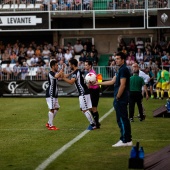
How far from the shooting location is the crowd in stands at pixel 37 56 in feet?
129

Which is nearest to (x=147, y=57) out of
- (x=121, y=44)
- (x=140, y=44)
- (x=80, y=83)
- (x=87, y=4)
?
(x=140, y=44)

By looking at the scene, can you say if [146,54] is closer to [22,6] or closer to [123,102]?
[22,6]

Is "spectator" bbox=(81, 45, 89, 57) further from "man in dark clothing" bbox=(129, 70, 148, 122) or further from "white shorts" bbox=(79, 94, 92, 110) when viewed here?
"white shorts" bbox=(79, 94, 92, 110)

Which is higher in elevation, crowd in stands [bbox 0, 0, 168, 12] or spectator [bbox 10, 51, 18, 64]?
crowd in stands [bbox 0, 0, 168, 12]

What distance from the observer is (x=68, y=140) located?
15438 mm

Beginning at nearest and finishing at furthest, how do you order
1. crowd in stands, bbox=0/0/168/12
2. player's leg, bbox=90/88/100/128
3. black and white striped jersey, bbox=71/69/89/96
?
1. black and white striped jersey, bbox=71/69/89/96
2. player's leg, bbox=90/88/100/128
3. crowd in stands, bbox=0/0/168/12

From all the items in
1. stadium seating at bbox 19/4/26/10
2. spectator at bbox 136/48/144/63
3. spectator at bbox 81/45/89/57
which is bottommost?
spectator at bbox 136/48/144/63

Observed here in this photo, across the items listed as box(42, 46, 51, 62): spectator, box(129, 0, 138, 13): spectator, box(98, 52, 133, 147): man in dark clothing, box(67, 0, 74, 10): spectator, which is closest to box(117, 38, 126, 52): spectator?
box(129, 0, 138, 13): spectator

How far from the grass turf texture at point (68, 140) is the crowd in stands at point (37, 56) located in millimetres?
14394

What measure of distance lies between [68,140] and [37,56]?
1061 inches

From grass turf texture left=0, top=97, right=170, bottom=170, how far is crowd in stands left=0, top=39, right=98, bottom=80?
47.2 feet

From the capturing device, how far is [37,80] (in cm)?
3806

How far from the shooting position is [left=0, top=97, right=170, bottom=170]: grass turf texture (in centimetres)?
1177

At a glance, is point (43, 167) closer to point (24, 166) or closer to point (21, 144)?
point (24, 166)
